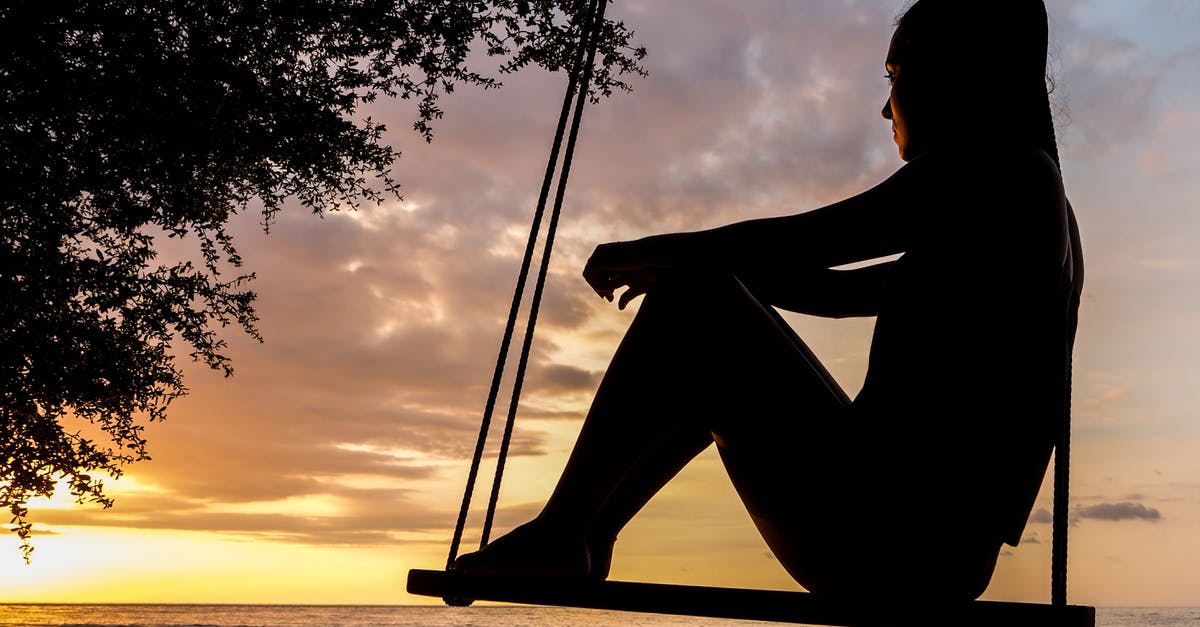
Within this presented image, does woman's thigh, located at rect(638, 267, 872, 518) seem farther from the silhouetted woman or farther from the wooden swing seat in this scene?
the wooden swing seat

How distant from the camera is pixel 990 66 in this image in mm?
2045

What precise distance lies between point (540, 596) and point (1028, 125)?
55.6 inches

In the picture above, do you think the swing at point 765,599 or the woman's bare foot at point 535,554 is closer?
the swing at point 765,599

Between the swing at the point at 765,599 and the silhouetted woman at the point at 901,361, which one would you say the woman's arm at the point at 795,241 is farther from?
the swing at the point at 765,599

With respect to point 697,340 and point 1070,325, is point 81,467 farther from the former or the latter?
point 1070,325

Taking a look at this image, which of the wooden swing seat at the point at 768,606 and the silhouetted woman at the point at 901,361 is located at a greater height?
the silhouetted woman at the point at 901,361

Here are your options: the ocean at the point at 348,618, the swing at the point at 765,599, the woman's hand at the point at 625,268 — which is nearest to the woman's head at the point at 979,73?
the swing at the point at 765,599

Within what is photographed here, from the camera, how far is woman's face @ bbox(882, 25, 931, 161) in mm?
2117

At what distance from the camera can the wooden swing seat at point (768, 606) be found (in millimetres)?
1718

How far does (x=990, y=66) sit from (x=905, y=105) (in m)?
0.19

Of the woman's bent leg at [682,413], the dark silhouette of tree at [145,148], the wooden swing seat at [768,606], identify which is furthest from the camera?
the dark silhouette of tree at [145,148]

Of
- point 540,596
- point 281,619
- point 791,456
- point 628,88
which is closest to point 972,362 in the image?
point 791,456

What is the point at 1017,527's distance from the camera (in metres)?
1.96

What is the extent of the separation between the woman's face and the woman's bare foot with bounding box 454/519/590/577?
1139mm
